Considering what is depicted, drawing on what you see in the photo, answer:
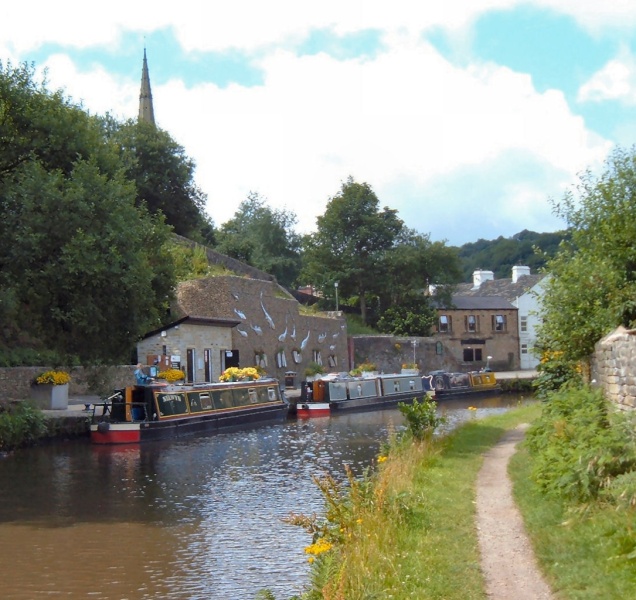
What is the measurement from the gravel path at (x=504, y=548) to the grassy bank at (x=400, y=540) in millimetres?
114

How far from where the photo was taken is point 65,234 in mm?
16375

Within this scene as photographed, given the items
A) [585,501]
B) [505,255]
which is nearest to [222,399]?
[585,501]

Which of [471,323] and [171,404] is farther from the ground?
[471,323]

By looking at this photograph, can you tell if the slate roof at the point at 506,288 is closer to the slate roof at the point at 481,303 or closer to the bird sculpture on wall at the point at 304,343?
the slate roof at the point at 481,303

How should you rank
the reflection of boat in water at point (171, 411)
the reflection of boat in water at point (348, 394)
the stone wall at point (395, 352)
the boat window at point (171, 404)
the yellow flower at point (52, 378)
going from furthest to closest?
the stone wall at point (395, 352) → the reflection of boat in water at point (348, 394) → the yellow flower at point (52, 378) → the boat window at point (171, 404) → the reflection of boat in water at point (171, 411)

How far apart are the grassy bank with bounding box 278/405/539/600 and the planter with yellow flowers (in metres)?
13.7

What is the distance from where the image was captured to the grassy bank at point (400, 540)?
20.0ft

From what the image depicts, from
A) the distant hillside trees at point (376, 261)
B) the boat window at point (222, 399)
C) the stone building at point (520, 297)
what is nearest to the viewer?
the boat window at point (222, 399)

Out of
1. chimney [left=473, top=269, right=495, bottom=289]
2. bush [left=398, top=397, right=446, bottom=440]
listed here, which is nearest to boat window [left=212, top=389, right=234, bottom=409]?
bush [left=398, top=397, right=446, bottom=440]

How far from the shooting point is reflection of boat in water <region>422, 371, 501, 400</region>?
123 ft

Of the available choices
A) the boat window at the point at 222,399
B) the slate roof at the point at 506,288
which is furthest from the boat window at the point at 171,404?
the slate roof at the point at 506,288

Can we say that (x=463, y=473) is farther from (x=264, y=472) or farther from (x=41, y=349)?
(x=41, y=349)

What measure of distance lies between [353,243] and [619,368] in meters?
38.7

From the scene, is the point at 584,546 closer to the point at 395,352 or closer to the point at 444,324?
the point at 395,352
